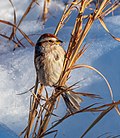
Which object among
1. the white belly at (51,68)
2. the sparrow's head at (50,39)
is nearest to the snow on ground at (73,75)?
the white belly at (51,68)

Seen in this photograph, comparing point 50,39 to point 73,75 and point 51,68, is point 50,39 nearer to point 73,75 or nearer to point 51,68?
point 51,68

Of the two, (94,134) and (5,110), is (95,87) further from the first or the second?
(5,110)

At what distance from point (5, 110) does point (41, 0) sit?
1338 millimetres

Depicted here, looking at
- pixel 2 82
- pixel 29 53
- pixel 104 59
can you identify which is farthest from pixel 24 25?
pixel 104 59

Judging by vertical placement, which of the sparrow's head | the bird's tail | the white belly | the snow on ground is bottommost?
the bird's tail

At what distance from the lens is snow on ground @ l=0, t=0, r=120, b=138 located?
2199 millimetres

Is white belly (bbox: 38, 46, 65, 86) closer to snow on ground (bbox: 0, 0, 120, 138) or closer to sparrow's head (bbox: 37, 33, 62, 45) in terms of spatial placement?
sparrow's head (bbox: 37, 33, 62, 45)

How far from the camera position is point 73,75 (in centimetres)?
239

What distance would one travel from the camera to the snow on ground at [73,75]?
2199mm

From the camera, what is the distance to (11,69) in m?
2.62

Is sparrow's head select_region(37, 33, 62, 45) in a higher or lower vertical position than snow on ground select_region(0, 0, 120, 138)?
lower

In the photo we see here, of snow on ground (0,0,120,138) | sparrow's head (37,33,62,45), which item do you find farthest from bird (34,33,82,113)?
snow on ground (0,0,120,138)

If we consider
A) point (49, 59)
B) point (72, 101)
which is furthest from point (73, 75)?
point (72, 101)

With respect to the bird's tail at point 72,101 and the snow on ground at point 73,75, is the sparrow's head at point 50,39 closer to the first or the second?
the bird's tail at point 72,101
